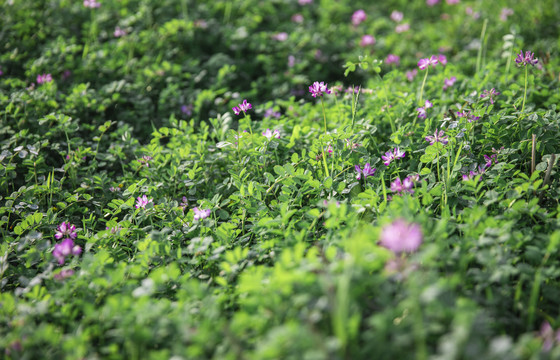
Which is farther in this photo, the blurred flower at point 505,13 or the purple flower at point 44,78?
the blurred flower at point 505,13

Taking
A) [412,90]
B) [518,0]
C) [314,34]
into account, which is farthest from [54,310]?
[518,0]

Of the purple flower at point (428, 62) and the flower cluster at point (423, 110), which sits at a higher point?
the purple flower at point (428, 62)

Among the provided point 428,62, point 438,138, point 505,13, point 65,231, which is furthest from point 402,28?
point 65,231

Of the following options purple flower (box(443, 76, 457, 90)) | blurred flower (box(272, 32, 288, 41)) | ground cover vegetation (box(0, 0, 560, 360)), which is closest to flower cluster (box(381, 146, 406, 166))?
ground cover vegetation (box(0, 0, 560, 360))

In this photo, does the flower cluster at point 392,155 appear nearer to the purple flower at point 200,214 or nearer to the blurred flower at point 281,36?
the purple flower at point 200,214

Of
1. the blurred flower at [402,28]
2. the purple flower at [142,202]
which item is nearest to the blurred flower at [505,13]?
the blurred flower at [402,28]

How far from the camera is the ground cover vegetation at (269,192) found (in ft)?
4.62

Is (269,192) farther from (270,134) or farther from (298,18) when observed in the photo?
(298,18)

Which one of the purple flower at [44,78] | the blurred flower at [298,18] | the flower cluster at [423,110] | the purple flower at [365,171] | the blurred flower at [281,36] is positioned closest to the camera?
the purple flower at [365,171]

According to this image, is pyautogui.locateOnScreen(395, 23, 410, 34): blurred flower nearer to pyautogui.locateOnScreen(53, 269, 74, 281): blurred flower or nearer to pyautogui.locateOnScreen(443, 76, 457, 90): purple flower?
pyautogui.locateOnScreen(443, 76, 457, 90): purple flower

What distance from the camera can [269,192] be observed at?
2311mm

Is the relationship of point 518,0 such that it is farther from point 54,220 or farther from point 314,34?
point 54,220

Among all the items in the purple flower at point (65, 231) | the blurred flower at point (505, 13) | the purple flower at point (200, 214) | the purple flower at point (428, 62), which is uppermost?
the blurred flower at point (505, 13)

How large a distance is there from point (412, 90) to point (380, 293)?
209cm
